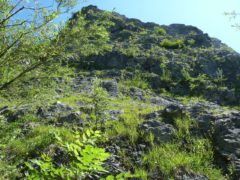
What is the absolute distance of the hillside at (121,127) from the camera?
325 inches

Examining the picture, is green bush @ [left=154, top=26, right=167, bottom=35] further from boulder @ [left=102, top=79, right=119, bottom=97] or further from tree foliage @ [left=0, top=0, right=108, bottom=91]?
tree foliage @ [left=0, top=0, right=108, bottom=91]

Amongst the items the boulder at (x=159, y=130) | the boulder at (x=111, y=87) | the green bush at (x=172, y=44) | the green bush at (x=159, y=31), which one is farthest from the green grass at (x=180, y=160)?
the green bush at (x=159, y=31)

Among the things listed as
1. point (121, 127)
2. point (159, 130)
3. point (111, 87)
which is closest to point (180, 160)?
point (159, 130)

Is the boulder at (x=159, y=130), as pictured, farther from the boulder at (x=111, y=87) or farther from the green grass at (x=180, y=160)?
the boulder at (x=111, y=87)

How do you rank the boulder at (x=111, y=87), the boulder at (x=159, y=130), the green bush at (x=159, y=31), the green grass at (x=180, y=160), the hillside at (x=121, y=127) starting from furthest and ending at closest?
1. the green bush at (x=159, y=31)
2. the boulder at (x=111, y=87)
3. the boulder at (x=159, y=130)
4. the green grass at (x=180, y=160)
5. the hillside at (x=121, y=127)

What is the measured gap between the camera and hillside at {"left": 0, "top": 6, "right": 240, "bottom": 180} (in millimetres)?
8246

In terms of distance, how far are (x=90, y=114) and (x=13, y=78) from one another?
7.43 m

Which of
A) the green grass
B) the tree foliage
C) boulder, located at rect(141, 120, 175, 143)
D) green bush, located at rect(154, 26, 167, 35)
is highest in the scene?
green bush, located at rect(154, 26, 167, 35)

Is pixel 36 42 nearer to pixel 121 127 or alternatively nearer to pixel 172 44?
pixel 121 127

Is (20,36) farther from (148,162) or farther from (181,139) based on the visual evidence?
(181,139)

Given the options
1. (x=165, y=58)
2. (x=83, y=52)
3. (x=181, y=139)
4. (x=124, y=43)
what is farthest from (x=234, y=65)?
(x=83, y=52)

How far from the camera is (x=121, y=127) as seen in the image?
44.5 feet

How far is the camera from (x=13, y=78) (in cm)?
870

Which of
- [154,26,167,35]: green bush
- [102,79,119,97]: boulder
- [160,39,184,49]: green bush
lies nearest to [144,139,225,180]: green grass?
[102,79,119,97]: boulder
